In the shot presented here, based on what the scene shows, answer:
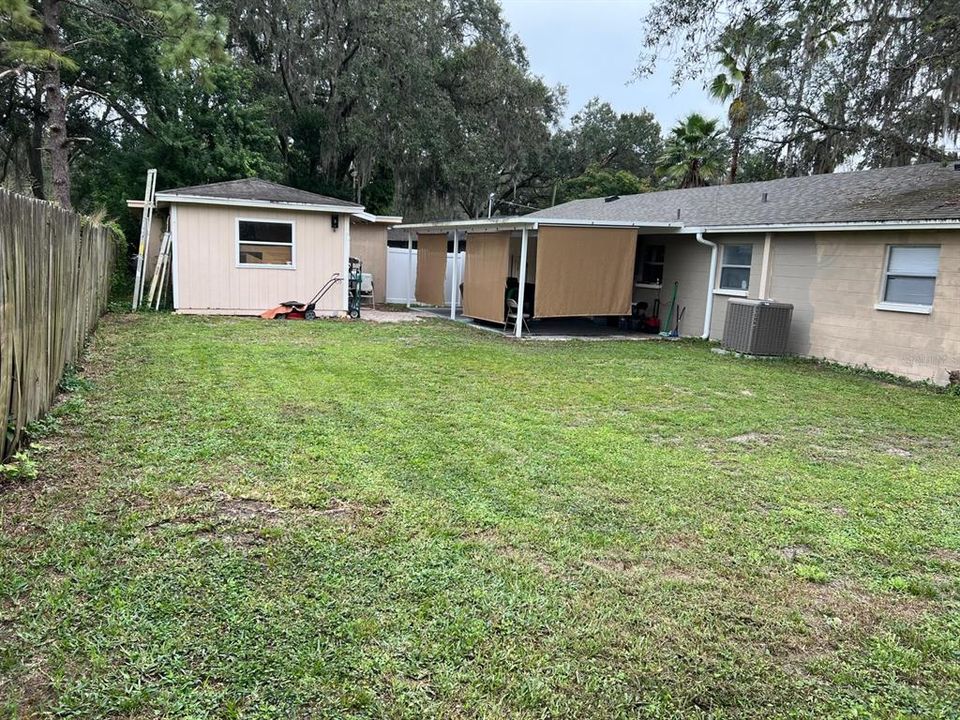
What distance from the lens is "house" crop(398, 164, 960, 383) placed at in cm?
888

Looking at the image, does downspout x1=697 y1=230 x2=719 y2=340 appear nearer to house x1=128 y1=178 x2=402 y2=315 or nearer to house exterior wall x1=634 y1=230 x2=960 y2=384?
house exterior wall x1=634 y1=230 x2=960 y2=384

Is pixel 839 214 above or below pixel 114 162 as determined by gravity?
below

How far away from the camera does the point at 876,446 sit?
5457mm

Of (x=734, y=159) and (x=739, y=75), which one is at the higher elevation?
(x=739, y=75)

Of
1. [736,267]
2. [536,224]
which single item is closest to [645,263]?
[736,267]

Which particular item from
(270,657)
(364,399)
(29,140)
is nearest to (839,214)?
(364,399)

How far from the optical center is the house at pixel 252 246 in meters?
12.4

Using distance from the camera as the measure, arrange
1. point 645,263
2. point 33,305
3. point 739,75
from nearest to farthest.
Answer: point 33,305
point 645,263
point 739,75

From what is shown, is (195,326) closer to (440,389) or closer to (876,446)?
(440,389)

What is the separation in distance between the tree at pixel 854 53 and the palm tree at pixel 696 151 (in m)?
11.6

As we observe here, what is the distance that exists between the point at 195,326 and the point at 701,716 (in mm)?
10184

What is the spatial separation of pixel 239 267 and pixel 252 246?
0.50 metres

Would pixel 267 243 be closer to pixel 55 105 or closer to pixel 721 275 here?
pixel 55 105

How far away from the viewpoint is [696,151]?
22469 mm
